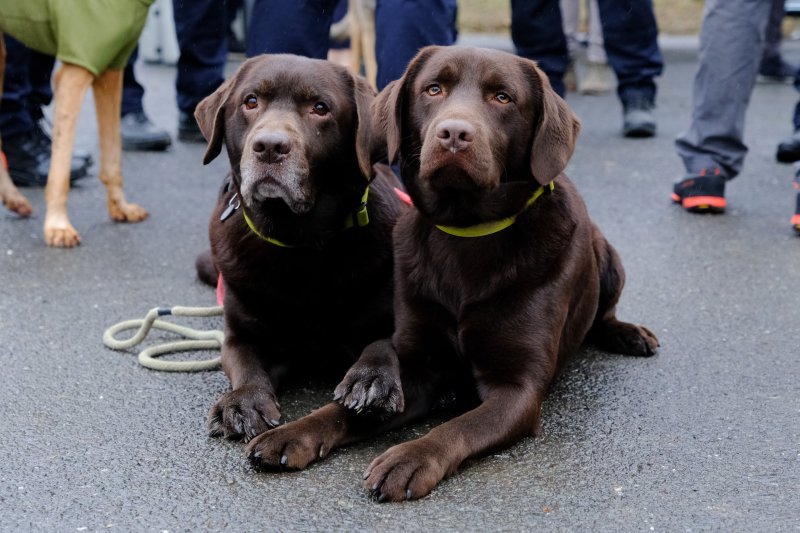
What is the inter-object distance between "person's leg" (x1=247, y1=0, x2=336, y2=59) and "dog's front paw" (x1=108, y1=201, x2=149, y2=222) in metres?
1.46

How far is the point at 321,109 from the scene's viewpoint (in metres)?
3.39

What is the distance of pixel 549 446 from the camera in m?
3.03

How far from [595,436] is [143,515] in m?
1.33

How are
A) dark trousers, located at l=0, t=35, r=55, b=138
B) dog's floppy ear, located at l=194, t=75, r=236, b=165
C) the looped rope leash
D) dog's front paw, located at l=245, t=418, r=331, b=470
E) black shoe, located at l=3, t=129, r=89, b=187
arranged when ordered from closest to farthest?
1. dog's front paw, located at l=245, t=418, r=331, b=470
2. dog's floppy ear, located at l=194, t=75, r=236, b=165
3. the looped rope leash
4. dark trousers, located at l=0, t=35, r=55, b=138
5. black shoe, located at l=3, t=129, r=89, b=187

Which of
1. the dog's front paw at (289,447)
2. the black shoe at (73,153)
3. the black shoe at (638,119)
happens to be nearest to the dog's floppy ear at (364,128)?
the dog's front paw at (289,447)

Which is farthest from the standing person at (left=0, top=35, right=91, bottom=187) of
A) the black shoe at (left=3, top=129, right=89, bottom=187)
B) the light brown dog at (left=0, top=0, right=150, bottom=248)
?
the light brown dog at (left=0, top=0, right=150, bottom=248)

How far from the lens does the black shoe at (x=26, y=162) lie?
6.42m

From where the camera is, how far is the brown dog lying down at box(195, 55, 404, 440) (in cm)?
336

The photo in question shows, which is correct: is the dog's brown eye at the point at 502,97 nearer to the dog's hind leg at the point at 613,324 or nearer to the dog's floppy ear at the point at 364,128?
the dog's floppy ear at the point at 364,128

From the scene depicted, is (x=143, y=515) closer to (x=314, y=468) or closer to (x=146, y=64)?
(x=314, y=468)

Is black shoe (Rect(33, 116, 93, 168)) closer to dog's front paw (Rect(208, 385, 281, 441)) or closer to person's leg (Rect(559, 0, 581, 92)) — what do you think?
dog's front paw (Rect(208, 385, 281, 441))

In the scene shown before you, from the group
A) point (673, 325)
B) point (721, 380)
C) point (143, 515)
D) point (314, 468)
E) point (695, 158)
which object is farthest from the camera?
point (695, 158)

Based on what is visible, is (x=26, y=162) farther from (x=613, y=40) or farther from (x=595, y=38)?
(x=595, y=38)

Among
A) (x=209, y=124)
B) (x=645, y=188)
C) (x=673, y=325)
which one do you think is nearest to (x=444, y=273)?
(x=209, y=124)
